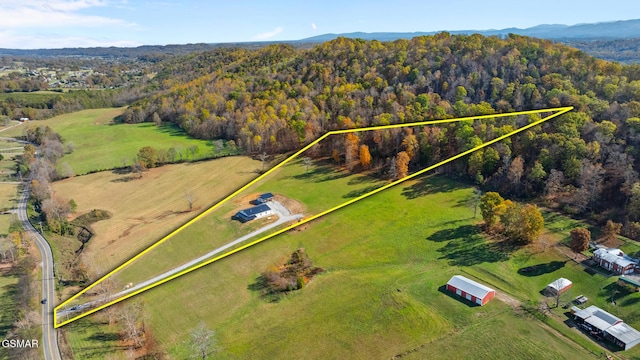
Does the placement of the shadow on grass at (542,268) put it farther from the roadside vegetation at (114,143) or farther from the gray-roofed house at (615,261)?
the roadside vegetation at (114,143)

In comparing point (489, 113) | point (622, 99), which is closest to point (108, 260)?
point (489, 113)

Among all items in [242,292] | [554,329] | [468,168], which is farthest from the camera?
[468,168]

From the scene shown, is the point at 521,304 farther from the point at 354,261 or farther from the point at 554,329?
the point at 354,261

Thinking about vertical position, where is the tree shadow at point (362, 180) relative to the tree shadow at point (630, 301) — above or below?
above

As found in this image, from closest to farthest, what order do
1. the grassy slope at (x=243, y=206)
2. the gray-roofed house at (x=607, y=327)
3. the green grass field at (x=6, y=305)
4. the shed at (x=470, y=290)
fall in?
the gray-roofed house at (x=607, y=327), the green grass field at (x=6, y=305), the shed at (x=470, y=290), the grassy slope at (x=243, y=206)

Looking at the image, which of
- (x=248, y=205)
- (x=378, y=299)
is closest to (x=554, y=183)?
(x=378, y=299)

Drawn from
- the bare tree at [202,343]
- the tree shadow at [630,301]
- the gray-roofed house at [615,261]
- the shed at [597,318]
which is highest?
the gray-roofed house at [615,261]

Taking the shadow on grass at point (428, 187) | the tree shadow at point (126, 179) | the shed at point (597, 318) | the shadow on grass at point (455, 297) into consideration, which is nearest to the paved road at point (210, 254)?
the shadow on grass at point (428, 187)
